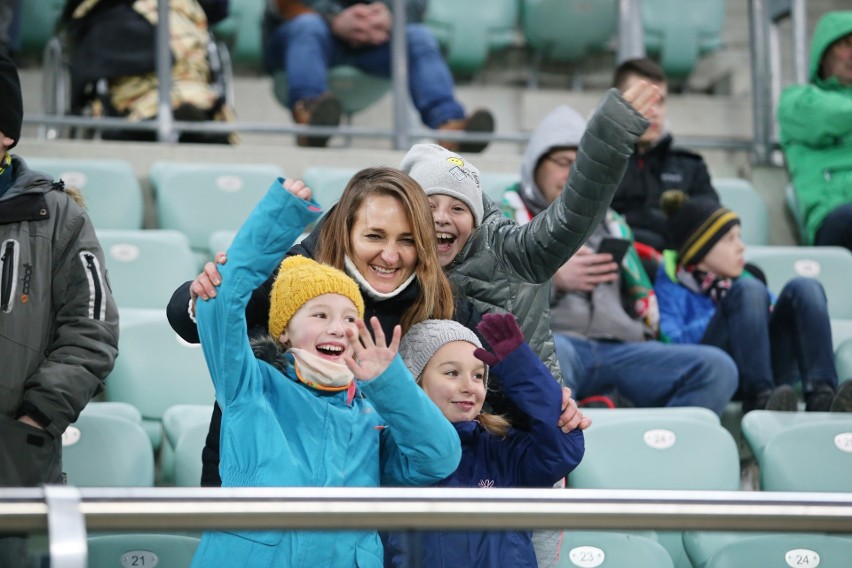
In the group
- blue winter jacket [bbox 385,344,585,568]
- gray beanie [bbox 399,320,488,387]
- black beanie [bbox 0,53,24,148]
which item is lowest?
blue winter jacket [bbox 385,344,585,568]

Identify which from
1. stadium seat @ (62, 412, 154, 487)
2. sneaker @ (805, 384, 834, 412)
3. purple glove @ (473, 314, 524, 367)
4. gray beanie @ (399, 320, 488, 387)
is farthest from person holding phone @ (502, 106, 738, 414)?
purple glove @ (473, 314, 524, 367)

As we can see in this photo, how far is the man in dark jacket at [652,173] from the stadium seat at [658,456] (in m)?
1.35

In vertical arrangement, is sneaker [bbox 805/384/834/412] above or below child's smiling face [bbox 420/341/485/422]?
below

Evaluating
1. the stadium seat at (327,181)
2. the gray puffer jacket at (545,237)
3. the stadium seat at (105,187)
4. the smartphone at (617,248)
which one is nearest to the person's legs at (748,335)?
the smartphone at (617,248)

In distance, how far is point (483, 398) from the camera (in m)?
2.69

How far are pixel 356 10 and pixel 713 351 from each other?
233 cm

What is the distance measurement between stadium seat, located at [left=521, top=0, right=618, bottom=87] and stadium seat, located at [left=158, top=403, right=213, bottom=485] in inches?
148

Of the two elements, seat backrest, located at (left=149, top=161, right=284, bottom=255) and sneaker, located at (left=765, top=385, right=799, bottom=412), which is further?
seat backrest, located at (left=149, top=161, right=284, bottom=255)

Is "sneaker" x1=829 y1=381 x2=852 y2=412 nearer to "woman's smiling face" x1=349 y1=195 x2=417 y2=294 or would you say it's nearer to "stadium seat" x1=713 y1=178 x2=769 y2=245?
"stadium seat" x1=713 y1=178 x2=769 y2=245

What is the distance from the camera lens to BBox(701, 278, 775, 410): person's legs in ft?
13.8

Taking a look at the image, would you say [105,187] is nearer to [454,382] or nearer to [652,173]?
[652,173]

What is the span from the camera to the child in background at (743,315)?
13.8ft

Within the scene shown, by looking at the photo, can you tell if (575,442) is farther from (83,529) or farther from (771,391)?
(771,391)

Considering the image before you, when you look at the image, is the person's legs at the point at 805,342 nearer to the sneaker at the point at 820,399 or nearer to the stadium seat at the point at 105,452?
the sneaker at the point at 820,399
